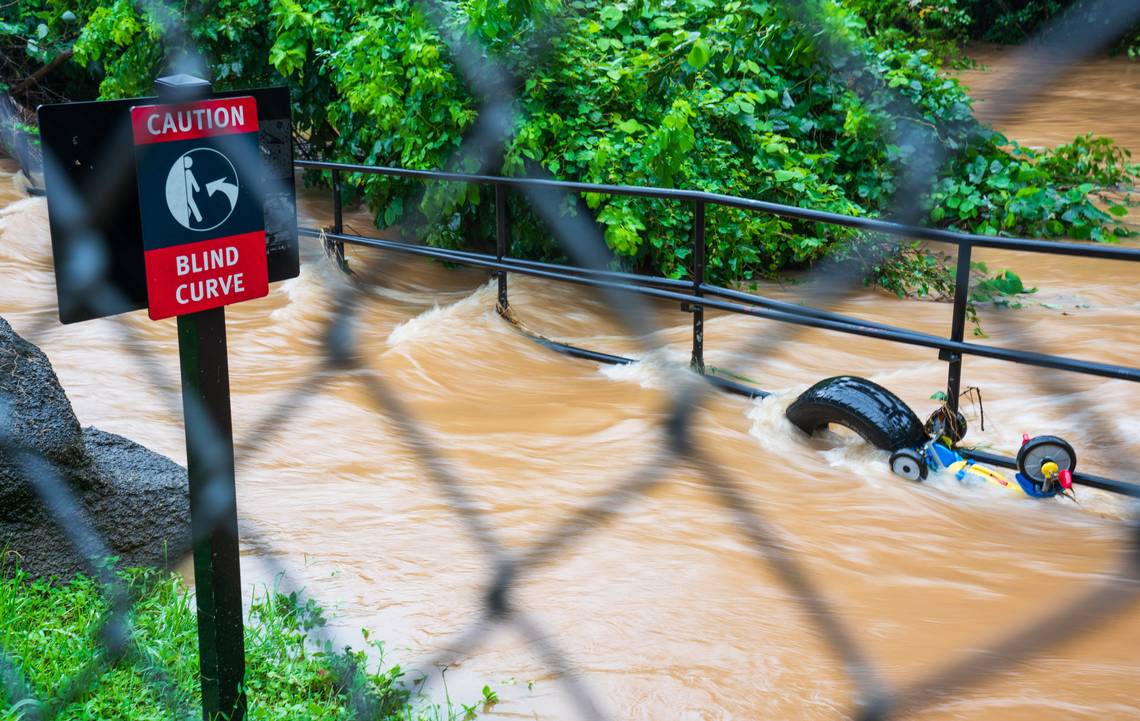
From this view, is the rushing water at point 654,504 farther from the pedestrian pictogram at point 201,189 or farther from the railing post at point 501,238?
the pedestrian pictogram at point 201,189

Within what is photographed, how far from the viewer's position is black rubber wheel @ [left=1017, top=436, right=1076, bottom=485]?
2.99m

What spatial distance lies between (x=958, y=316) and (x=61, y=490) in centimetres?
222

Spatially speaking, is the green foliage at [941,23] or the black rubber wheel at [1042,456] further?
the black rubber wheel at [1042,456]

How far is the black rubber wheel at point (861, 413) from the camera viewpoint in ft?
10.7

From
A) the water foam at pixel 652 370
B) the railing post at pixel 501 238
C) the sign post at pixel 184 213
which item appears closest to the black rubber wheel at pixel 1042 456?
the water foam at pixel 652 370

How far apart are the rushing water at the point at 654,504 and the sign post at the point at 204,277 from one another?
732mm

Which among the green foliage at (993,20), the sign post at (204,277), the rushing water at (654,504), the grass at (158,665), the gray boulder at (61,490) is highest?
the green foliage at (993,20)

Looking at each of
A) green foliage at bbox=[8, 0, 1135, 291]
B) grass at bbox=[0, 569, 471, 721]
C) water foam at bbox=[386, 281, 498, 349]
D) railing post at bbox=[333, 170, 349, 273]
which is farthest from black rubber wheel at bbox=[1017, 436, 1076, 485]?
railing post at bbox=[333, 170, 349, 273]

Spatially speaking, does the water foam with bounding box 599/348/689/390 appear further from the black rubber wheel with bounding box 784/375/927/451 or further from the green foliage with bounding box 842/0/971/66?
the green foliage with bounding box 842/0/971/66

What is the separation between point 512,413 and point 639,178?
1598 mm

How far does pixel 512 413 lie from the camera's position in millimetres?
3670

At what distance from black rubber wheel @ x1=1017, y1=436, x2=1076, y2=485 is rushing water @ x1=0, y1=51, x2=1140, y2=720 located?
92mm

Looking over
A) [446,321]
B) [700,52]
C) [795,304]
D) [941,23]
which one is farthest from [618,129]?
[941,23]

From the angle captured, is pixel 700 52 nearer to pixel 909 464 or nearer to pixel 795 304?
pixel 795 304
